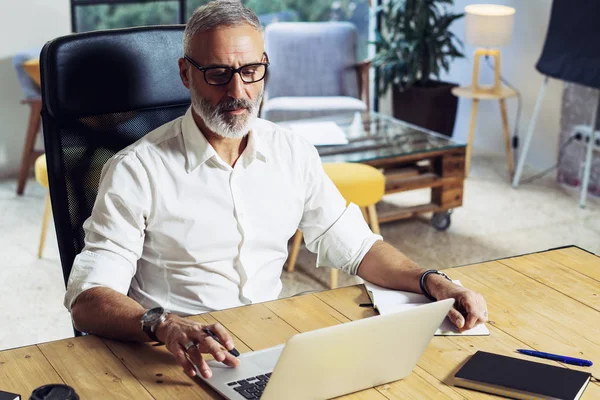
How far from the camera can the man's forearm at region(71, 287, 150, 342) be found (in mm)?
1430

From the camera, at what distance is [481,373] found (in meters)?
1.33

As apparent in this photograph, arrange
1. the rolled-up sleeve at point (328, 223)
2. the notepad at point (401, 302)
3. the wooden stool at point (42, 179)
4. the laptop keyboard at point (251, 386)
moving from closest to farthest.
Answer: the laptop keyboard at point (251, 386), the notepad at point (401, 302), the rolled-up sleeve at point (328, 223), the wooden stool at point (42, 179)

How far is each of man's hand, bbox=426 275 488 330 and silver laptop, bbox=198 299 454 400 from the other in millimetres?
198

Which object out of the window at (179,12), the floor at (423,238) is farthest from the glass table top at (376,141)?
the window at (179,12)

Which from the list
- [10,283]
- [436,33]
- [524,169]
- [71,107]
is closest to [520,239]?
[524,169]

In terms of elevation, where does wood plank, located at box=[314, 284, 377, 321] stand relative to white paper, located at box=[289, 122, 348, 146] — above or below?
above

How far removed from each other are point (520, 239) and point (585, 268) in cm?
210

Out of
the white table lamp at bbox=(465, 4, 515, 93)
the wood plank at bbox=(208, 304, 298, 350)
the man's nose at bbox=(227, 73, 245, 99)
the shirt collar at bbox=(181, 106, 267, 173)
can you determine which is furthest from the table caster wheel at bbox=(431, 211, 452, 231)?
the wood plank at bbox=(208, 304, 298, 350)

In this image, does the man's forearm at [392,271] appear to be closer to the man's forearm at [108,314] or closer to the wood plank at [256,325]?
the wood plank at [256,325]

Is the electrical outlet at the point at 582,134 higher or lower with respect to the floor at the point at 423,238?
higher

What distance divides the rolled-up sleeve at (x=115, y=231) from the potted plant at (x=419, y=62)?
11.1ft

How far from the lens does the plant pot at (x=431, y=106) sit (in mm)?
4883

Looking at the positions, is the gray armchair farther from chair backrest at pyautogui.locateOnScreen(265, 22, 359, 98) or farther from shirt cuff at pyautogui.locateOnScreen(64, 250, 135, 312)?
shirt cuff at pyautogui.locateOnScreen(64, 250, 135, 312)

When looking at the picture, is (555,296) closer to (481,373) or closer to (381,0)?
(481,373)
